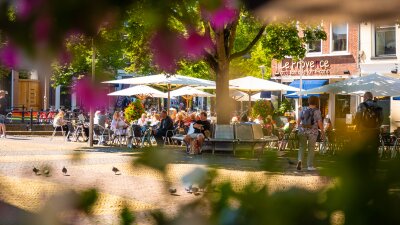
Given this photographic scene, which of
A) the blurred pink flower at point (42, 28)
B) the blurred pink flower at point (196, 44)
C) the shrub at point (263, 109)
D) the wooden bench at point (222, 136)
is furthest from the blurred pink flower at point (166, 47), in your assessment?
the shrub at point (263, 109)

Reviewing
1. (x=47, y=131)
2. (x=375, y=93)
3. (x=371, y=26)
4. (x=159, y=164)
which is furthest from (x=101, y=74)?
(x=47, y=131)

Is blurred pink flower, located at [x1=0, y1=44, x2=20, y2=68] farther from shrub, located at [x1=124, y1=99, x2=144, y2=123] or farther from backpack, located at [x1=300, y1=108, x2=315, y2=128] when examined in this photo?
shrub, located at [x1=124, y1=99, x2=144, y2=123]

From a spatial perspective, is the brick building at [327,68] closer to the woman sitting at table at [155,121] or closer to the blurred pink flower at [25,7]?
the woman sitting at table at [155,121]

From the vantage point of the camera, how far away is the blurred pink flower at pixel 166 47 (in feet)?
2.92

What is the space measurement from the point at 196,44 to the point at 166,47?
13cm

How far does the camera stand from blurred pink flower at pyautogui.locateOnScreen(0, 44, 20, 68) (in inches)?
32.4

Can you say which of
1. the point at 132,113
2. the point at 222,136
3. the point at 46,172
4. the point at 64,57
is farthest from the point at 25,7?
the point at 132,113

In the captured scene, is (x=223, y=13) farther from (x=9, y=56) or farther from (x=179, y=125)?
(x=179, y=125)

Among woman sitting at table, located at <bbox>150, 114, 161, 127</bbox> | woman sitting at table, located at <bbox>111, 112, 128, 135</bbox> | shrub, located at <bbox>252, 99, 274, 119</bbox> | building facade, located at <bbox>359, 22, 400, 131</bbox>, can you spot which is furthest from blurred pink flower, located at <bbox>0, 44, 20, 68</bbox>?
building facade, located at <bbox>359, 22, 400, 131</bbox>

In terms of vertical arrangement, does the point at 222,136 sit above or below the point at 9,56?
below

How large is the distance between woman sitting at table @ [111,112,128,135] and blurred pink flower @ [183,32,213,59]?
18087 mm

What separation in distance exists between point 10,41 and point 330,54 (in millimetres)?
31195

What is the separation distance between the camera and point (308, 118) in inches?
467

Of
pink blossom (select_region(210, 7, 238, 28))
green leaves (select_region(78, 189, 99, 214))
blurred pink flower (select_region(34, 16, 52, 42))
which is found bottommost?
green leaves (select_region(78, 189, 99, 214))
